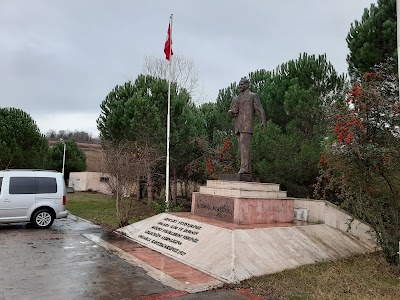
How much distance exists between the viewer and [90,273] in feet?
20.9

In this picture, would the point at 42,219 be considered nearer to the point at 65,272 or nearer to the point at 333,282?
the point at 65,272

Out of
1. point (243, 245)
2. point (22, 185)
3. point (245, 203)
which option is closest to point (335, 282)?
point (243, 245)

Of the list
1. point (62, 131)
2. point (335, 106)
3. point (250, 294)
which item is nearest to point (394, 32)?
point (335, 106)

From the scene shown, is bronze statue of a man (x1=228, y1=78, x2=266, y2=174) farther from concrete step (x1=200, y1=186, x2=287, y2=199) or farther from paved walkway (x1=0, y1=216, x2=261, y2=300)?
paved walkway (x1=0, y1=216, x2=261, y2=300)

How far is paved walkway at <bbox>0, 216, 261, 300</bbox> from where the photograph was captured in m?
5.38

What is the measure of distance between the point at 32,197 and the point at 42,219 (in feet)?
2.62

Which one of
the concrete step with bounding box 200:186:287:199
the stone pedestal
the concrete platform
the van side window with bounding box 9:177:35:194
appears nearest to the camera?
the concrete platform

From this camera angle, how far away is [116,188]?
12.9 meters

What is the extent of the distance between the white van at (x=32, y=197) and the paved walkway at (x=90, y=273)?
122cm

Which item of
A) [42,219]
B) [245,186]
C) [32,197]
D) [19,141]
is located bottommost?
[42,219]

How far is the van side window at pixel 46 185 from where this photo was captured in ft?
37.1

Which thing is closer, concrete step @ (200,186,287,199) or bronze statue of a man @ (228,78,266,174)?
concrete step @ (200,186,287,199)

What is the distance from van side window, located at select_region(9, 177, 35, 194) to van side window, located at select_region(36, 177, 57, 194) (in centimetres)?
14

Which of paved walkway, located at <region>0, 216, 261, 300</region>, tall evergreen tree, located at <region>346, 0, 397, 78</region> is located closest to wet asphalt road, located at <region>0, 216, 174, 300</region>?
paved walkway, located at <region>0, 216, 261, 300</region>
